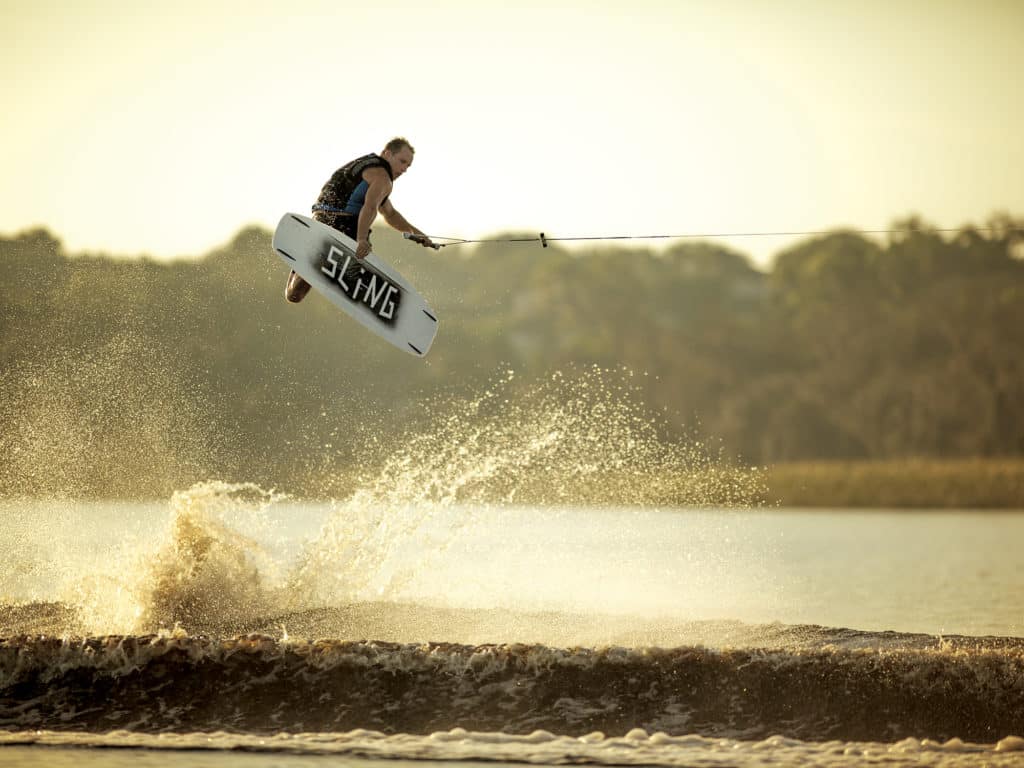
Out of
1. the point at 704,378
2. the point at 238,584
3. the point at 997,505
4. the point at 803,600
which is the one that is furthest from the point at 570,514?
the point at 704,378

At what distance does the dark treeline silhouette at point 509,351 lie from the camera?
16.8 meters

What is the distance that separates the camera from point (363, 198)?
9.47 m

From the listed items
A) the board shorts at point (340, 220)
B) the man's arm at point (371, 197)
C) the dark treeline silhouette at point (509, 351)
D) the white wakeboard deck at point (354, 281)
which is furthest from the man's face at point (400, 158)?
the dark treeline silhouette at point (509, 351)

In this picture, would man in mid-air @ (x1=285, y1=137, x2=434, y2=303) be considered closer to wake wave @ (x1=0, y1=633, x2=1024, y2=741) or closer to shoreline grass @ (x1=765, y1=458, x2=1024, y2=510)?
wake wave @ (x1=0, y1=633, x2=1024, y2=741)

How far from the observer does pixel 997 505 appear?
39.0m

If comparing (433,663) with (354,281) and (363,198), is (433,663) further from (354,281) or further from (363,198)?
(363,198)

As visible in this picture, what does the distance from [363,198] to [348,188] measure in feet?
0.42

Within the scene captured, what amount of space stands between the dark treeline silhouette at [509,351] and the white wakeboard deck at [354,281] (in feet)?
21.2

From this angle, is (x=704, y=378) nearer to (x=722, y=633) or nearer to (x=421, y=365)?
(x=421, y=365)

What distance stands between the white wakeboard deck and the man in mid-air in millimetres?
110

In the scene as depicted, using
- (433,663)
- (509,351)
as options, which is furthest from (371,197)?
(509,351)

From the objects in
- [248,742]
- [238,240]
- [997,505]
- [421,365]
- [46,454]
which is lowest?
[248,742]

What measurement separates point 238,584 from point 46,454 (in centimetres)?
711

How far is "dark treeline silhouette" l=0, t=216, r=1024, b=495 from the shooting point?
661 inches
